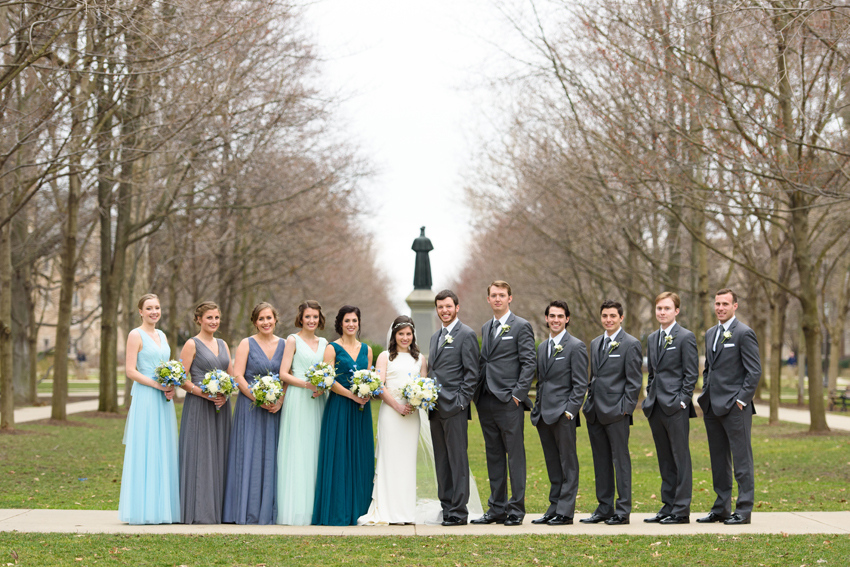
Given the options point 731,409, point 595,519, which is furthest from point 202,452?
point 731,409

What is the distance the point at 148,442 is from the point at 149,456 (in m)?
0.13

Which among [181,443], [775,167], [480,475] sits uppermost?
[775,167]

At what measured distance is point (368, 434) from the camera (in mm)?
9102

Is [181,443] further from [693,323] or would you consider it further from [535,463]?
[693,323]

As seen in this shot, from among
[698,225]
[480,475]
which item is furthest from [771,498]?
[698,225]

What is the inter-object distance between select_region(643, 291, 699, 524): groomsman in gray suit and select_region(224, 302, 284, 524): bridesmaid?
349 centimetres

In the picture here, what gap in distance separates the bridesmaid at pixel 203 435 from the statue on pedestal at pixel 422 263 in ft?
48.9

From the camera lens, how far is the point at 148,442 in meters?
8.73

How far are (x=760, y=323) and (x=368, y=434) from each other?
28.1 metres

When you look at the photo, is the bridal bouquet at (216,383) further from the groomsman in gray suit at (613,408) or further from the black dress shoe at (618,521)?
the black dress shoe at (618,521)

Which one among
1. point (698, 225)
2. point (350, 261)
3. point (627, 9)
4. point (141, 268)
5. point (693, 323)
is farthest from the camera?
point (350, 261)

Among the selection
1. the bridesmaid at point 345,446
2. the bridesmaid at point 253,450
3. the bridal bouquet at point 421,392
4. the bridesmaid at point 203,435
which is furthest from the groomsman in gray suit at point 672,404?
the bridesmaid at point 203,435

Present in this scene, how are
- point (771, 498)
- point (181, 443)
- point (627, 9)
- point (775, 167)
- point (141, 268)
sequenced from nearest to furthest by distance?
1. point (181, 443)
2. point (771, 498)
3. point (775, 167)
4. point (627, 9)
5. point (141, 268)

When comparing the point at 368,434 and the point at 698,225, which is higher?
the point at 698,225
